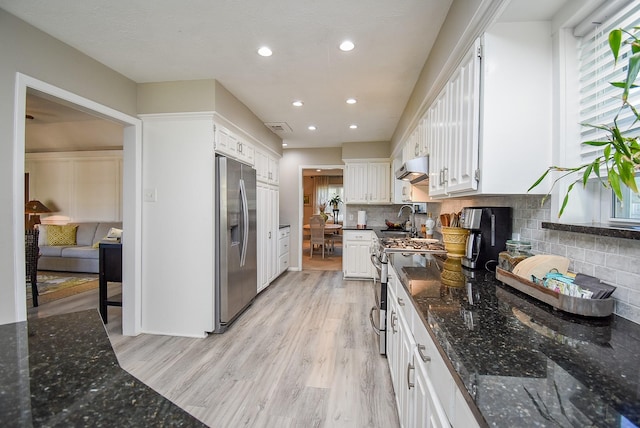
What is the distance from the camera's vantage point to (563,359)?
0.71 metres

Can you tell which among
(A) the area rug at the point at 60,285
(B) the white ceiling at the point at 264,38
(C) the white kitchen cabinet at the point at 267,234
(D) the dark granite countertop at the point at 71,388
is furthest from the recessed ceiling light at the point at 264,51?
(A) the area rug at the point at 60,285

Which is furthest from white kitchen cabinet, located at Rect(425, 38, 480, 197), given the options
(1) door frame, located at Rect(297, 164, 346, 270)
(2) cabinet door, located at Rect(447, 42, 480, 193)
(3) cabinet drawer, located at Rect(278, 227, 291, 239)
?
(1) door frame, located at Rect(297, 164, 346, 270)

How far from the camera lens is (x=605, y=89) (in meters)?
1.09

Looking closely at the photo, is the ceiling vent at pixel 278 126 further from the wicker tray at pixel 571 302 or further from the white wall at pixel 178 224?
the wicker tray at pixel 571 302

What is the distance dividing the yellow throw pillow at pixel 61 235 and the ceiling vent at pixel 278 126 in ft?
14.5

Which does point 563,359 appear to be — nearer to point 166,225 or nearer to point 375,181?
point 166,225

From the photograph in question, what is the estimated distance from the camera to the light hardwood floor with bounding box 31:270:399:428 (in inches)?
69.2

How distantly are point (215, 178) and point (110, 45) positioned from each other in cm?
130

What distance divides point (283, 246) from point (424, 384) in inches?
171

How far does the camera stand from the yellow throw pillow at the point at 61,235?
207 inches

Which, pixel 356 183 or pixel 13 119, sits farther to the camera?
pixel 356 183

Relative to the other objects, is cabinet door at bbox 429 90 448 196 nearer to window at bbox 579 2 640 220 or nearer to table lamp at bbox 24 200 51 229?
window at bbox 579 2 640 220

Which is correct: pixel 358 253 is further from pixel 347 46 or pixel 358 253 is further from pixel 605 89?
pixel 605 89

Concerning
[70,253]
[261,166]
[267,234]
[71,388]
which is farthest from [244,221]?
[70,253]
